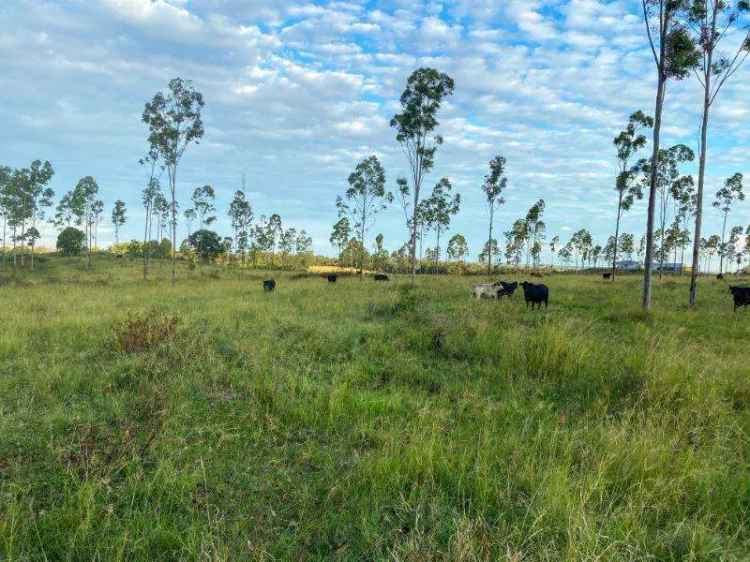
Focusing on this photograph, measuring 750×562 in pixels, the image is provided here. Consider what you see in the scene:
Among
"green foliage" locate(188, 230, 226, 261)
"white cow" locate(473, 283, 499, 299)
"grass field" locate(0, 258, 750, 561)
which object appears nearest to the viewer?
"grass field" locate(0, 258, 750, 561)

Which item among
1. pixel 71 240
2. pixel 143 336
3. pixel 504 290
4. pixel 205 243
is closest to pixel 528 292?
pixel 504 290

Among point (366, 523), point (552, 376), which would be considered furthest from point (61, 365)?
point (552, 376)

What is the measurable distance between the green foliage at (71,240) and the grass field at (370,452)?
8476 centimetres

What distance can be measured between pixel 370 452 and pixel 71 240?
93.0 meters

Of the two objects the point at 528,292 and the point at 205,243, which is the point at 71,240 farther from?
Result: the point at 528,292

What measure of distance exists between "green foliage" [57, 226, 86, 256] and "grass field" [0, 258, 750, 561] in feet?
278

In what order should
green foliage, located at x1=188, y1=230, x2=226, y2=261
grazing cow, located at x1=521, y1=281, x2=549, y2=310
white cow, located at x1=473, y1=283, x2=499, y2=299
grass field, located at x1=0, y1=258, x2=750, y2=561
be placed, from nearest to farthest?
grass field, located at x1=0, y1=258, x2=750, y2=561 → grazing cow, located at x1=521, y1=281, x2=549, y2=310 → white cow, located at x1=473, y1=283, x2=499, y2=299 → green foliage, located at x1=188, y1=230, x2=226, y2=261

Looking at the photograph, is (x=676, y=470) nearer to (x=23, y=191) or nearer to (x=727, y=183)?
(x=727, y=183)

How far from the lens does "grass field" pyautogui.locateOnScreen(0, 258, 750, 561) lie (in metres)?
2.88

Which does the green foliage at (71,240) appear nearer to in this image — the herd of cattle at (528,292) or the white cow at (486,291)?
the herd of cattle at (528,292)

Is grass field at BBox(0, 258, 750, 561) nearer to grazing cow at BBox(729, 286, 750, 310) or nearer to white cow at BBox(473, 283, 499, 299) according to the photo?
grazing cow at BBox(729, 286, 750, 310)

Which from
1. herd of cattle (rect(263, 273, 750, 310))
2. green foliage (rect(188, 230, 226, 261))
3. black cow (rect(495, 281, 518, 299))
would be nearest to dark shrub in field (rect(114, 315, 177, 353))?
herd of cattle (rect(263, 273, 750, 310))

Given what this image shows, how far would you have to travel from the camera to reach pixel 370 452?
13.3 feet

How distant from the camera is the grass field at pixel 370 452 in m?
2.88
